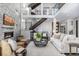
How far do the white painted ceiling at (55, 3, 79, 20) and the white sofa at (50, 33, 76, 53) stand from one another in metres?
0.38

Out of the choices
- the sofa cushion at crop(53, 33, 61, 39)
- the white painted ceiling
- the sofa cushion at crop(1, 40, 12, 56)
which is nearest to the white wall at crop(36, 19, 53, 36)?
the sofa cushion at crop(53, 33, 61, 39)

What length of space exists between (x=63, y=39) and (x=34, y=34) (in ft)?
2.10

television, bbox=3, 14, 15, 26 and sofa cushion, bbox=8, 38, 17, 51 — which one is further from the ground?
television, bbox=3, 14, 15, 26

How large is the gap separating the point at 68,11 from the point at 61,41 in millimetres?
667

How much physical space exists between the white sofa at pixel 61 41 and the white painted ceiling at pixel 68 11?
384 millimetres

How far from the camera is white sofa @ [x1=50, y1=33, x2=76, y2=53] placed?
2725 mm

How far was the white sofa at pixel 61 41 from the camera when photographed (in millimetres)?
2725

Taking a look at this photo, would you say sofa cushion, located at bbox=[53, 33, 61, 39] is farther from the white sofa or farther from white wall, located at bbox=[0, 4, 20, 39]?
white wall, located at bbox=[0, 4, 20, 39]

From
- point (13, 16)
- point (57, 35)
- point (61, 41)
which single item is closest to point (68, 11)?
point (57, 35)

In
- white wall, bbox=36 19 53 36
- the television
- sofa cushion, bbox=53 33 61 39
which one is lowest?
sofa cushion, bbox=53 33 61 39

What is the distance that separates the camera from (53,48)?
2732 millimetres

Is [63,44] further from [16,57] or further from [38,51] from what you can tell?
[16,57]

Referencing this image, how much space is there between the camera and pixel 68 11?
268cm

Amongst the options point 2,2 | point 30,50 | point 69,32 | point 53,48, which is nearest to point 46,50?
point 53,48
